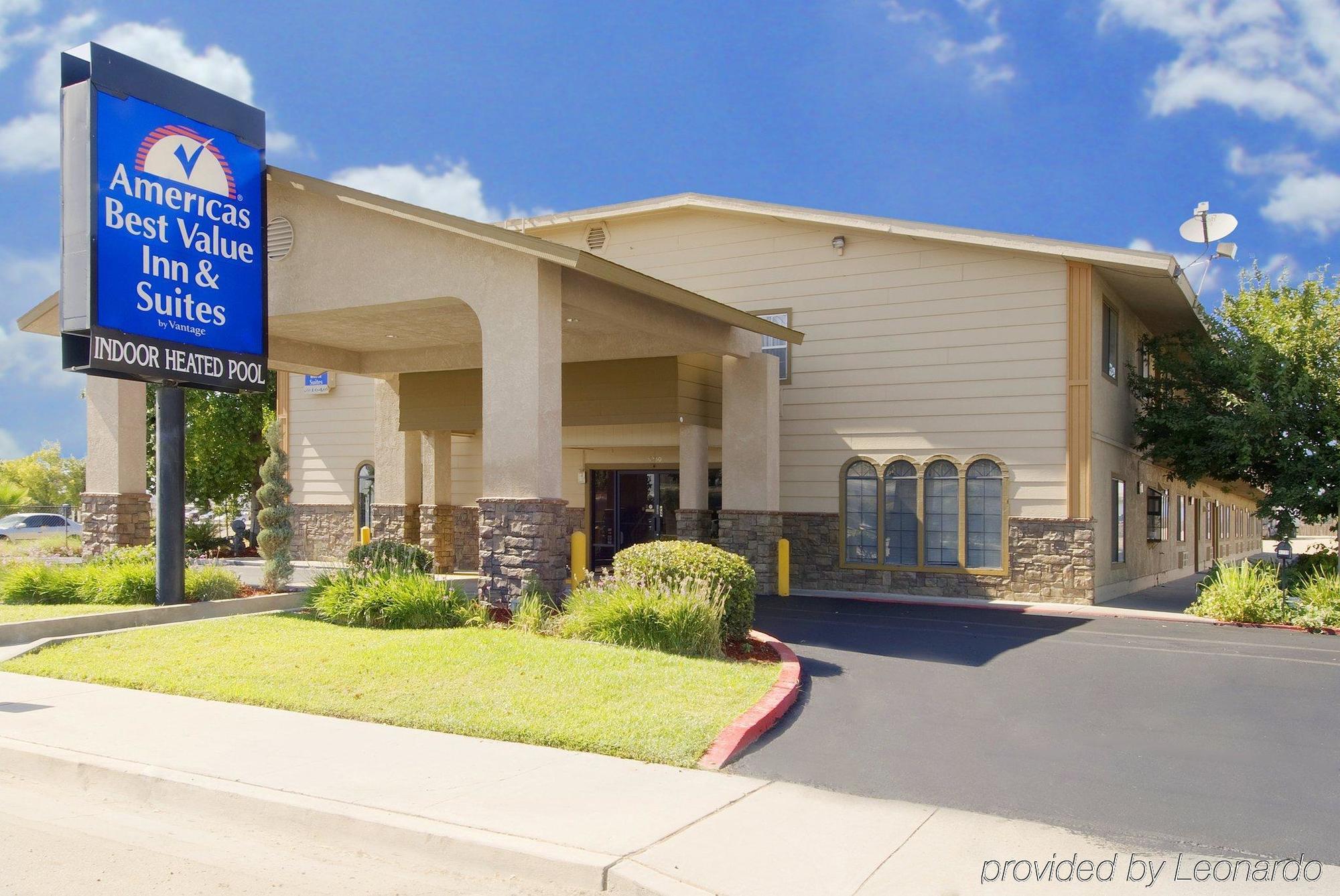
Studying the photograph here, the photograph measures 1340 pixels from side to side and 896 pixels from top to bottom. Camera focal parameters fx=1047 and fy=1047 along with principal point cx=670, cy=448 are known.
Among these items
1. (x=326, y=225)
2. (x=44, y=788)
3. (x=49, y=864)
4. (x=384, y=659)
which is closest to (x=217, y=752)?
(x=44, y=788)

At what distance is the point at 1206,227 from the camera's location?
18406mm

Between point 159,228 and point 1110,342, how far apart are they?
15.4 metres

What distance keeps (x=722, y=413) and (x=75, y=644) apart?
34.8 feet

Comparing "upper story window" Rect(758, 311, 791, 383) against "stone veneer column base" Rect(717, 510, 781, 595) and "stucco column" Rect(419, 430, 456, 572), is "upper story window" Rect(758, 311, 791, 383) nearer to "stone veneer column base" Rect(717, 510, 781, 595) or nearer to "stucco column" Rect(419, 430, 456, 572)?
"stone veneer column base" Rect(717, 510, 781, 595)

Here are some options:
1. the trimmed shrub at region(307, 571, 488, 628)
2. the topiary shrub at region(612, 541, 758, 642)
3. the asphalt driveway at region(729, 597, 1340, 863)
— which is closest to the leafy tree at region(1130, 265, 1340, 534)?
the asphalt driveway at region(729, 597, 1340, 863)

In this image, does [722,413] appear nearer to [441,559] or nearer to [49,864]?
[441,559]

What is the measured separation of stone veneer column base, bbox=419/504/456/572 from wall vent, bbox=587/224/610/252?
645cm

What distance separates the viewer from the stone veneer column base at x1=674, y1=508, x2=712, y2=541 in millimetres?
19250

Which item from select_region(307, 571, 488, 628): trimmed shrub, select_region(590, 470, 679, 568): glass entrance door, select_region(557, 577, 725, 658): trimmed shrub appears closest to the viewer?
select_region(557, 577, 725, 658): trimmed shrub

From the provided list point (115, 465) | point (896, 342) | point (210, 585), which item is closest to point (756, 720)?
point (210, 585)

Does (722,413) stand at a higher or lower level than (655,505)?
higher

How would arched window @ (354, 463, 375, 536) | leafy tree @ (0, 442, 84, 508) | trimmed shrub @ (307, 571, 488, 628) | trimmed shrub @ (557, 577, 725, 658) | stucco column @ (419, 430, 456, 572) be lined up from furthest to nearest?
leafy tree @ (0, 442, 84, 508)
arched window @ (354, 463, 375, 536)
stucco column @ (419, 430, 456, 572)
trimmed shrub @ (307, 571, 488, 628)
trimmed shrub @ (557, 577, 725, 658)

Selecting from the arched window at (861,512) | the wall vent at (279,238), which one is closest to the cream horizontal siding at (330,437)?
the wall vent at (279,238)

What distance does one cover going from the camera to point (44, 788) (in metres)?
7.25
